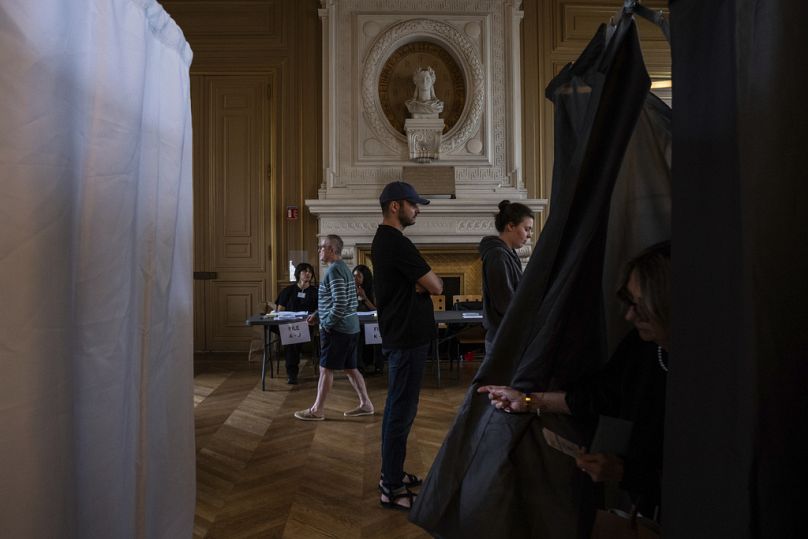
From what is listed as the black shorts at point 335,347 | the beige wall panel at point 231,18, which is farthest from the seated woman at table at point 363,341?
the beige wall panel at point 231,18

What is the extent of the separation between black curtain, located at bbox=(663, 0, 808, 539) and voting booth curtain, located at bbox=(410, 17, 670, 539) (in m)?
0.57

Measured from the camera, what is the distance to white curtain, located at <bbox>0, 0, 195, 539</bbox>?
2.72 feet

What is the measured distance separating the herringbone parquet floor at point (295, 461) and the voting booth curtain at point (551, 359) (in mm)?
978

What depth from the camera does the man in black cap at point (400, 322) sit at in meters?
2.51

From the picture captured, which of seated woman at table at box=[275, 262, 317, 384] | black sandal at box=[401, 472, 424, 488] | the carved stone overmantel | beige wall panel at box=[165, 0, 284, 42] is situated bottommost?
black sandal at box=[401, 472, 424, 488]

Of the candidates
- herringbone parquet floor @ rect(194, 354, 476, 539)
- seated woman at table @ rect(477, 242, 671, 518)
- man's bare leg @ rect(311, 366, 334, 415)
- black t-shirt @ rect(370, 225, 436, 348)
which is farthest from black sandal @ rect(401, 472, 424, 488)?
seated woman at table @ rect(477, 242, 671, 518)

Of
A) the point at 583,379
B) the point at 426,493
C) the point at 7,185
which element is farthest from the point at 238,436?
the point at 7,185

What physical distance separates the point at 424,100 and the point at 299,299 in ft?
10.1

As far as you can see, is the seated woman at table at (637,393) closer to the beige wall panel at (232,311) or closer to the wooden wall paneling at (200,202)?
the beige wall panel at (232,311)

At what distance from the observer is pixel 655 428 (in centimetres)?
129

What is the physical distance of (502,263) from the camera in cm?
276

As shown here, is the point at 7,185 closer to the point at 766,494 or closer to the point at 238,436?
the point at 766,494

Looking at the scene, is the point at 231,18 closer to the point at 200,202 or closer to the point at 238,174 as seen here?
the point at 238,174

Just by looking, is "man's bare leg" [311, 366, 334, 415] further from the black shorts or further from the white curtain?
the white curtain
